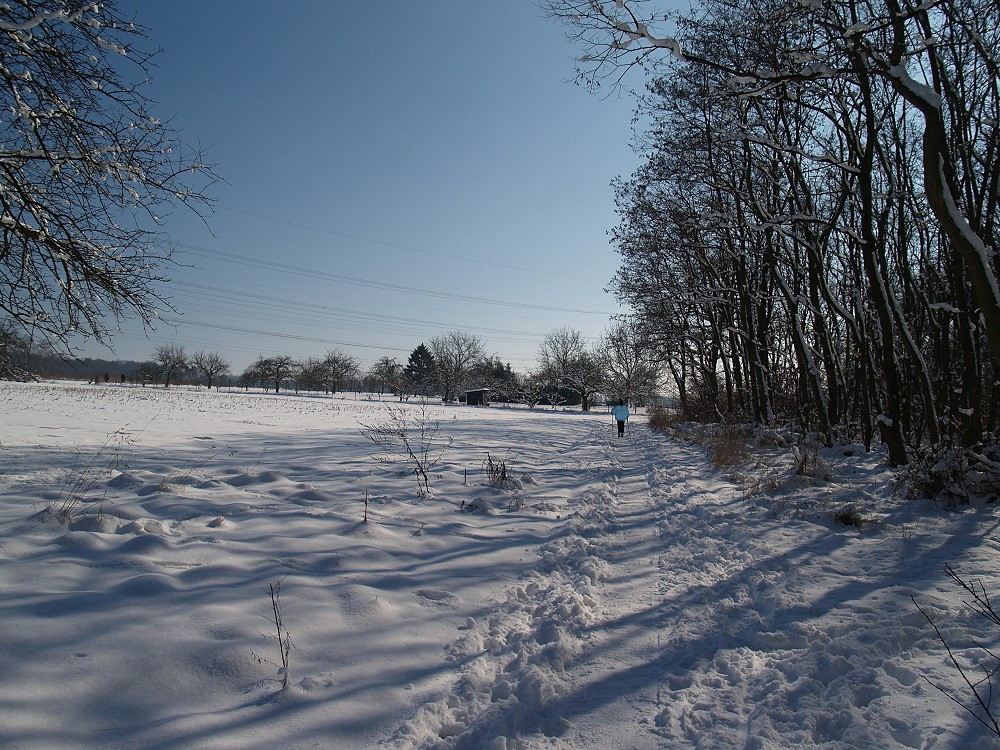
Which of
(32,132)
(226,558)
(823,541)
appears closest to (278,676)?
(226,558)

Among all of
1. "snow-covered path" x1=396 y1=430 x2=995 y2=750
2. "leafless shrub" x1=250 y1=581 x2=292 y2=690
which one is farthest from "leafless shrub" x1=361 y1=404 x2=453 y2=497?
"leafless shrub" x1=250 y1=581 x2=292 y2=690

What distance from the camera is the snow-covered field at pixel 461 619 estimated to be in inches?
84.4

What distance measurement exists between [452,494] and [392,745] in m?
4.49

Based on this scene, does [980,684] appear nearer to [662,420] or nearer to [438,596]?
[438,596]

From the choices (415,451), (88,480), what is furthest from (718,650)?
(415,451)

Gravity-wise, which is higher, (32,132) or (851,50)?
(851,50)

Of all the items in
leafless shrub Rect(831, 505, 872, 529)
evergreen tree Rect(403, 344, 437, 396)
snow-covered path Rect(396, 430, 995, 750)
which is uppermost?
evergreen tree Rect(403, 344, 437, 396)

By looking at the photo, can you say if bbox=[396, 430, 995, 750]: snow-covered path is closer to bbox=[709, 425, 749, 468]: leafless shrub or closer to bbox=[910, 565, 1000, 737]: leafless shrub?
bbox=[910, 565, 1000, 737]: leafless shrub

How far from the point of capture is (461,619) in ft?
10.8

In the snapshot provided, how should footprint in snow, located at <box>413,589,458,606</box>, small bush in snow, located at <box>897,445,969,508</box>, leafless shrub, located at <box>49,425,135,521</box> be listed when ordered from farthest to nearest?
1. small bush in snow, located at <box>897,445,969,508</box>
2. leafless shrub, located at <box>49,425,135,521</box>
3. footprint in snow, located at <box>413,589,458,606</box>

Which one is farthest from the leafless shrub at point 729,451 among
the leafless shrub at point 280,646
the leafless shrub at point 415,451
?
the leafless shrub at point 280,646

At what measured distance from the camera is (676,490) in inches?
303

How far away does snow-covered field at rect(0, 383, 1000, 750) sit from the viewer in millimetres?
2145

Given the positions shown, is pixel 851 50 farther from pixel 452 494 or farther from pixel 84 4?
pixel 84 4
